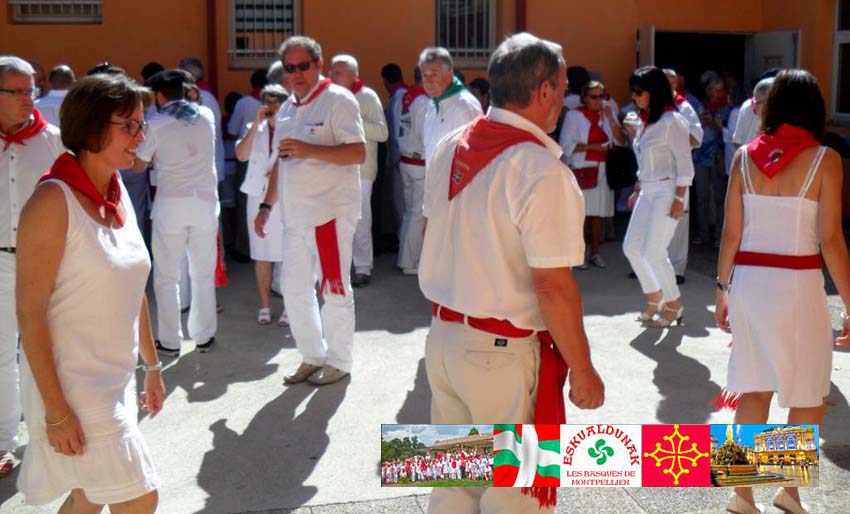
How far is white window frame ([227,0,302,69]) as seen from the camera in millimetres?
11664

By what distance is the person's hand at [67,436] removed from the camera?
3189 mm

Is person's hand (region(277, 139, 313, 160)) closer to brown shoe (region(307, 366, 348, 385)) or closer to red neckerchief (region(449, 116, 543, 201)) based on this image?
brown shoe (region(307, 366, 348, 385))

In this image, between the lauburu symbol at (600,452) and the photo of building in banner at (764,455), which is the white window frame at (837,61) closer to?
the photo of building in banner at (764,455)

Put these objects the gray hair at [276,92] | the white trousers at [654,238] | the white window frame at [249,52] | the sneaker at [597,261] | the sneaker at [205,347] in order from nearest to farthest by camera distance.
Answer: the sneaker at [205,347]
the gray hair at [276,92]
the white trousers at [654,238]
the sneaker at [597,261]
the white window frame at [249,52]

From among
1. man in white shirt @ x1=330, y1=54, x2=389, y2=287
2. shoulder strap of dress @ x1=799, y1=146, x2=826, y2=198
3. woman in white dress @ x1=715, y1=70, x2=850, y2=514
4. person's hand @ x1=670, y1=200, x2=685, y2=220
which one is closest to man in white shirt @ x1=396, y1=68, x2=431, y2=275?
man in white shirt @ x1=330, y1=54, x2=389, y2=287

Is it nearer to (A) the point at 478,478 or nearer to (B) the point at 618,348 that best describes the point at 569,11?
(B) the point at 618,348

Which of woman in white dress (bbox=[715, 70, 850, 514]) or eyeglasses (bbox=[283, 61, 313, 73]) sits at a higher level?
eyeglasses (bbox=[283, 61, 313, 73])

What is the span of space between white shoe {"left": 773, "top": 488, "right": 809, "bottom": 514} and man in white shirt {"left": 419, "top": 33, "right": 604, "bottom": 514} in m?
1.64

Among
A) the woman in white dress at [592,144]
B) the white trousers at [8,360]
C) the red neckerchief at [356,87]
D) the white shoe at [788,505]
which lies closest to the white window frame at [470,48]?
the woman in white dress at [592,144]

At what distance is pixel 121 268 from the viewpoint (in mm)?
3365

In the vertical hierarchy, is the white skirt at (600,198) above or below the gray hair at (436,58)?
below

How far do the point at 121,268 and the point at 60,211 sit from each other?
27 cm

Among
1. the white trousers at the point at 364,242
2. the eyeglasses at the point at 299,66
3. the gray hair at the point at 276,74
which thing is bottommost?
the white trousers at the point at 364,242

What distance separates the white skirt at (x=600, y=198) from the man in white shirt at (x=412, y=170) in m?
1.65
